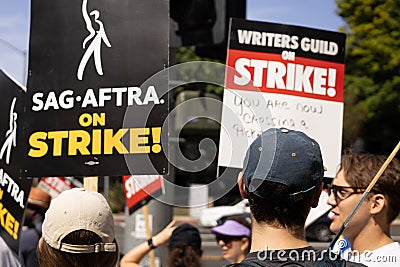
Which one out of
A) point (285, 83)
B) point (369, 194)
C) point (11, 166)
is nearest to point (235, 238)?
point (285, 83)

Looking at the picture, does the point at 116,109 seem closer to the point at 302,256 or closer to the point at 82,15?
the point at 82,15

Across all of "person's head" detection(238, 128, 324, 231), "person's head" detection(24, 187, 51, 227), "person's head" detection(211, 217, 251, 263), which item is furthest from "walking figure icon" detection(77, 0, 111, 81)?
"person's head" detection(24, 187, 51, 227)

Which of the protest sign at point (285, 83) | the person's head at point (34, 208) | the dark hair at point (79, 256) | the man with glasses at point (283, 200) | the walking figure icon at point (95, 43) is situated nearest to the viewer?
the man with glasses at point (283, 200)

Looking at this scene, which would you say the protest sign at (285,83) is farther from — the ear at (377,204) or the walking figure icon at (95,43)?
the ear at (377,204)

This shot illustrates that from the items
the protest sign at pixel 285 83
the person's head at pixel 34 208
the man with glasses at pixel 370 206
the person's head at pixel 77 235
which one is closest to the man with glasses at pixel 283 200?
the person's head at pixel 77 235

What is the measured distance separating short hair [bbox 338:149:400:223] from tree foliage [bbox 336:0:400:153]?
2944 centimetres

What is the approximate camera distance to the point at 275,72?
13.7 ft

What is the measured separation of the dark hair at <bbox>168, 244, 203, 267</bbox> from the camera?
4.44 metres

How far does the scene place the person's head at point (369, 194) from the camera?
315 centimetres

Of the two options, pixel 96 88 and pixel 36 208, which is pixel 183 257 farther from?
pixel 96 88

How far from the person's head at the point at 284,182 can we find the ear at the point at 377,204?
1.03 m

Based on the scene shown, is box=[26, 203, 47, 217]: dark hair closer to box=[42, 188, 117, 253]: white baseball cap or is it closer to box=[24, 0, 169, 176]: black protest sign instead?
box=[24, 0, 169, 176]: black protest sign

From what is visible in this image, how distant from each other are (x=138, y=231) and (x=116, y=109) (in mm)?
2401

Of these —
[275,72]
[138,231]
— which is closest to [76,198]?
[275,72]
